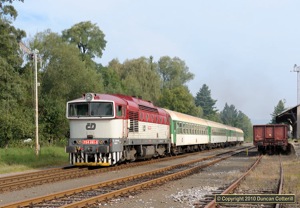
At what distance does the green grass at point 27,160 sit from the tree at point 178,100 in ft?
201

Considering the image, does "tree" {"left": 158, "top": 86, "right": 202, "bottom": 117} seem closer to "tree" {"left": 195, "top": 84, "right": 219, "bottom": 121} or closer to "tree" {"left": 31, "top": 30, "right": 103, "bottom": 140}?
"tree" {"left": 31, "top": 30, "right": 103, "bottom": 140}

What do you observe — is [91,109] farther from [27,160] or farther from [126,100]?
[27,160]

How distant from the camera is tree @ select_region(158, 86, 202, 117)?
92688 millimetres

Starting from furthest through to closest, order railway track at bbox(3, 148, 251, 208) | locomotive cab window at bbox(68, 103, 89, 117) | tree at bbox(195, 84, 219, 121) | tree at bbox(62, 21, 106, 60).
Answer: tree at bbox(195, 84, 219, 121) < tree at bbox(62, 21, 106, 60) < locomotive cab window at bbox(68, 103, 89, 117) < railway track at bbox(3, 148, 251, 208)

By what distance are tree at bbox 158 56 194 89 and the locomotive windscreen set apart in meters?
80.5

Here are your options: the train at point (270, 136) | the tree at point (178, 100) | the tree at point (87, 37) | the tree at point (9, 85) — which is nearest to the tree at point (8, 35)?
the tree at point (9, 85)

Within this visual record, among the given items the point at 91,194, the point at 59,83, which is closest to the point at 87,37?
the point at 59,83

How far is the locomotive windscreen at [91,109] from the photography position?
21.6 m

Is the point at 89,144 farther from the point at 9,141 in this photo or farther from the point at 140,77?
the point at 140,77

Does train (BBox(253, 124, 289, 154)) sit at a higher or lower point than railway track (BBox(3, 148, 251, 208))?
higher

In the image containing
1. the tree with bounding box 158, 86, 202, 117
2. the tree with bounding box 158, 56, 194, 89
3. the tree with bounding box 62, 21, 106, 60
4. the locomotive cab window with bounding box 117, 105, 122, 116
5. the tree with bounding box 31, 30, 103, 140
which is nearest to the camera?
the locomotive cab window with bounding box 117, 105, 122, 116

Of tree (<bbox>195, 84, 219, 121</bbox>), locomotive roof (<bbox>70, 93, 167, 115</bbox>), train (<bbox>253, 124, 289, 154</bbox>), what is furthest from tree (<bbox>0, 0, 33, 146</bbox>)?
tree (<bbox>195, 84, 219, 121</bbox>)

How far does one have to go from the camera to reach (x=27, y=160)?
25.5 meters

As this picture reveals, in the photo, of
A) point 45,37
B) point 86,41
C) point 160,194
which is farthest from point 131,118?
point 86,41
